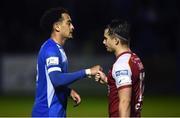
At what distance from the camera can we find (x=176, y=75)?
874 inches

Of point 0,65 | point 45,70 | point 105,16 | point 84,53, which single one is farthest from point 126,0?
point 45,70

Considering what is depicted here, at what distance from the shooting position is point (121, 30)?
24.4ft

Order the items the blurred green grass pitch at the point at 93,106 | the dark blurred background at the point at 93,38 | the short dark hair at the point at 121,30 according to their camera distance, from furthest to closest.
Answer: the dark blurred background at the point at 93,38
the blurred green grass pitch at the point at 93,106
the short dark hair at the point at 121,30

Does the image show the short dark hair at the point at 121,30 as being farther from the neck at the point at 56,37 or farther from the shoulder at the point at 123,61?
the neck at the point at 56,37

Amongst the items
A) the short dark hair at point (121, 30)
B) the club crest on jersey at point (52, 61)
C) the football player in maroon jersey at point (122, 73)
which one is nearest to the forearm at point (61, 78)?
the club crest on jersey at point (52, 61)

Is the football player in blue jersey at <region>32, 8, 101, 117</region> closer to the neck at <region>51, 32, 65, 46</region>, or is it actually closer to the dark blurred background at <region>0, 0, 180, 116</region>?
the neck at <region>51, 32, 65, 46</region>

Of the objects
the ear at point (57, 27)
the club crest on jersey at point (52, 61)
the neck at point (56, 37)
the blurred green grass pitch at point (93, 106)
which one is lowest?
the blurred green grass pitch at point (93, 106)

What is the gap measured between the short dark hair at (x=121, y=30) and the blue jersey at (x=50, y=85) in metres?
0.71

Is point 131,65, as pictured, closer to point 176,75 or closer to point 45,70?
point 45,70

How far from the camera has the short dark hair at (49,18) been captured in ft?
27.1

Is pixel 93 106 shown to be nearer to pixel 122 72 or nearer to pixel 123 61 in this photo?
pixel 123 61

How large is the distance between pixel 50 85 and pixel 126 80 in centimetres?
121

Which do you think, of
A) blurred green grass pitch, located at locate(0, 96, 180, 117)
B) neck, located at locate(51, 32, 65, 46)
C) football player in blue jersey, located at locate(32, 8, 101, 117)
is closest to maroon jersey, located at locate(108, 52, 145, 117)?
football player in blue jersey, located at locate(32, 8, 101, 117)

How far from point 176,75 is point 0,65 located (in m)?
5.34
